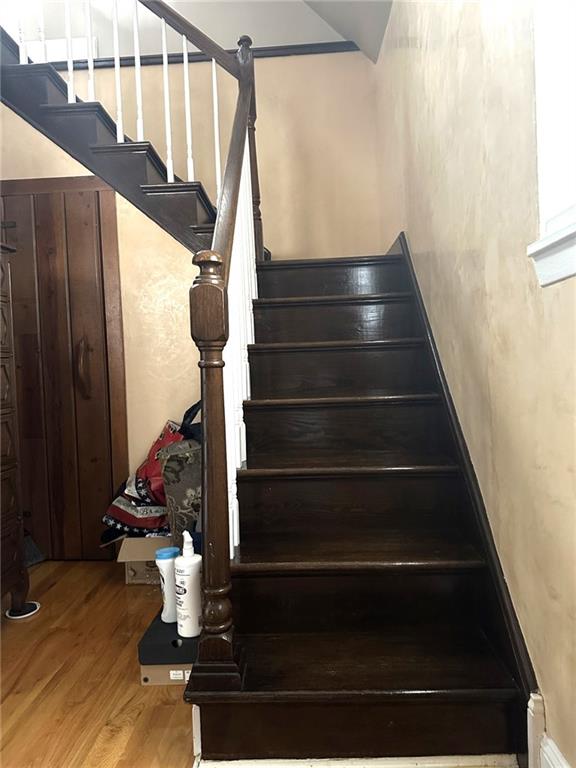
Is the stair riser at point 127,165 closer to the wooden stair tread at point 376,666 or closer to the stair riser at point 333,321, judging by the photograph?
the stair riser at point 333,321

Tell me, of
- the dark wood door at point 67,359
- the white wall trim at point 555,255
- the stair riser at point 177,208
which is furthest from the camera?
the dark wood door at point 67,359

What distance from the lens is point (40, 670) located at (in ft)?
6.64

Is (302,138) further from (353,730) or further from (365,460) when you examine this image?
(353,730)

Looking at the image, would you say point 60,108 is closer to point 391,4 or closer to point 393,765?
point 391,4

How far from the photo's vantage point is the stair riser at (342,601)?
1.51 meters

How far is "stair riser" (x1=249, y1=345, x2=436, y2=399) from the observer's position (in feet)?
7.27

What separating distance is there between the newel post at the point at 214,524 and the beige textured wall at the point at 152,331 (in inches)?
80.6

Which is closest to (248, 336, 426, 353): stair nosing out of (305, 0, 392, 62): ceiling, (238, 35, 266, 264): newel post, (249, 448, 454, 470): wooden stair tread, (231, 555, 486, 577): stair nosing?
(249, 448, 454, 470): wooden stair tread

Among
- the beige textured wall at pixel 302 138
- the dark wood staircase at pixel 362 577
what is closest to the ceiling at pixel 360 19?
the beige textured wall at pixel 302 138

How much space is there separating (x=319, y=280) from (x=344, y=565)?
1582 mm

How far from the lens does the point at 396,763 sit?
4.16 ft

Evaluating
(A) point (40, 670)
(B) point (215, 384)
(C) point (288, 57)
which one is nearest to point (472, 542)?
(B) point (215, 384)

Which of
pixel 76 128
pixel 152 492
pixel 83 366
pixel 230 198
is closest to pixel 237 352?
pixel 230 198

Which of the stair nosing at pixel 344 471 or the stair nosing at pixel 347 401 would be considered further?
the stair nosing at pixel 347 401
